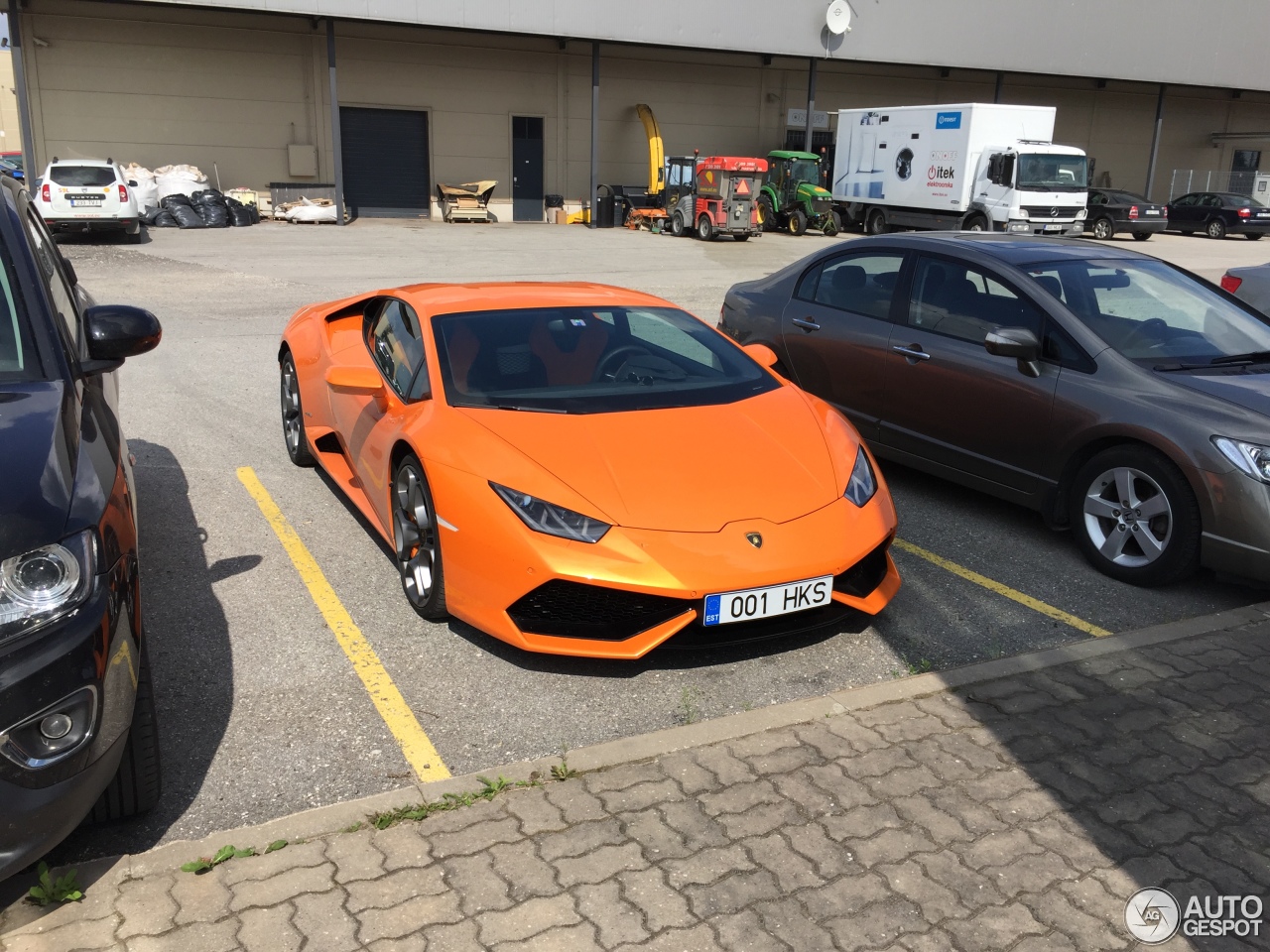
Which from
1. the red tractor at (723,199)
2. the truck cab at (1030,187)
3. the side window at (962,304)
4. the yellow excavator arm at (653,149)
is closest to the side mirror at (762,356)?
the side window at (962,304)

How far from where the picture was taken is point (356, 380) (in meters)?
4.71

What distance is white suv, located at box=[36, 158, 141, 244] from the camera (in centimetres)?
1967

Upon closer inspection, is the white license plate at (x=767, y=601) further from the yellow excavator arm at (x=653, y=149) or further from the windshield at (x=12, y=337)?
the yellow excavator arm at (x=653, y=149)

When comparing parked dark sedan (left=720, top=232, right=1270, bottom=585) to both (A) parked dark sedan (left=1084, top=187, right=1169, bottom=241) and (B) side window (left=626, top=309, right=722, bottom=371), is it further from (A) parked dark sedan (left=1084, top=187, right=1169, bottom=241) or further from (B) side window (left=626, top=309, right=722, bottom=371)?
(A) parked dark sedan (left=1084, top=187, right=1169, bottom=241)

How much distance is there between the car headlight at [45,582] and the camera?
2443 mm

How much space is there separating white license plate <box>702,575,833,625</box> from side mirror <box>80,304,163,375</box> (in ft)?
6.99

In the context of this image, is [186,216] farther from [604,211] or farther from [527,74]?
[604,211]

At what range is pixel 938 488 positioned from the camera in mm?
6379

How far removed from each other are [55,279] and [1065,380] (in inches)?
180

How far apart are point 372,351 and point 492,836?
121 inches

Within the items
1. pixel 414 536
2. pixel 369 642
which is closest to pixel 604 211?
pixel 414 536

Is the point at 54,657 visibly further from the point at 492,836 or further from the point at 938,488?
the point at 938,488

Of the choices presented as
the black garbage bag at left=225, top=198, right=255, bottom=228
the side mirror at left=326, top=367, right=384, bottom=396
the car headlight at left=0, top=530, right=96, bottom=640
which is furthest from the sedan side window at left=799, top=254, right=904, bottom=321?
the black garbage bag at left=225, top=198, right=255, bottom=228

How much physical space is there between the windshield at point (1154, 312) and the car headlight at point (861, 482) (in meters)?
1.66
